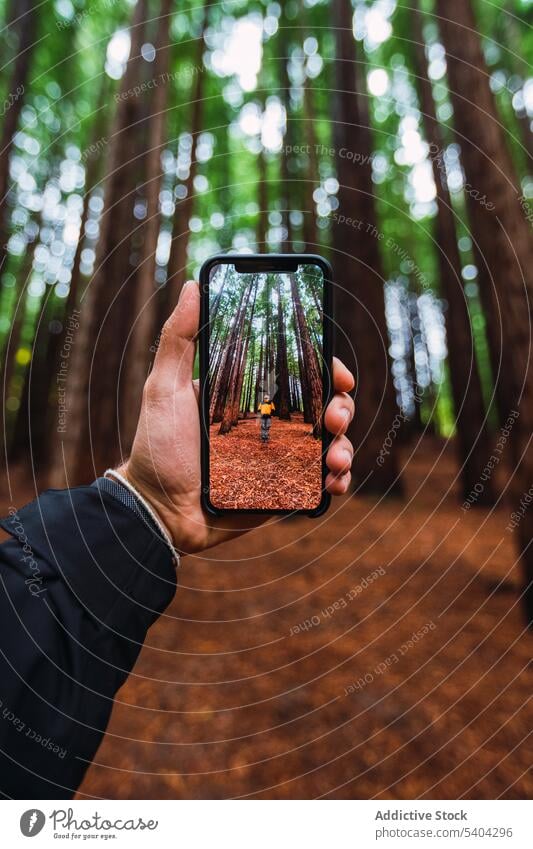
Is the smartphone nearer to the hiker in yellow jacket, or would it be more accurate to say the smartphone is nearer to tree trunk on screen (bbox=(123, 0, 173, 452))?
the hiker in yellow jacket

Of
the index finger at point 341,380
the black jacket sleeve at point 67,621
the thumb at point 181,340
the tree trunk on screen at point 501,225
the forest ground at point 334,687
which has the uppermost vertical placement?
the tree trunk on screen at point 501,225

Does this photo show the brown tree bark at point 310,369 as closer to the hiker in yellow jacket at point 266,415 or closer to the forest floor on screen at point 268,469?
the forest floor on screen at point 268,469

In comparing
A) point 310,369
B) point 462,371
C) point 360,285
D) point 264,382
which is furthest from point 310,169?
point 264,382

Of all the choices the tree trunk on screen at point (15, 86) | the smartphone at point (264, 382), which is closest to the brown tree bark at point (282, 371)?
the smartphone at point (264, 382)

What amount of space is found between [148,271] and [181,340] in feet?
19.8

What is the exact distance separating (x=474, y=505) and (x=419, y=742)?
259 inches

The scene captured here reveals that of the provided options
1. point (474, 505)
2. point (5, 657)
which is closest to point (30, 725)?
point (5, 657)

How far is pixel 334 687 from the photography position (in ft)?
15.4

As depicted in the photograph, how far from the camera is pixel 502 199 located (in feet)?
17.1

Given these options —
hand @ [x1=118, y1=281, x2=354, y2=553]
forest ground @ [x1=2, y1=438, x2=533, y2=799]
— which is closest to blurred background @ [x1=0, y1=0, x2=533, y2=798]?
forest ground @ [x1=2, y1=438, x2=533, y2=799]

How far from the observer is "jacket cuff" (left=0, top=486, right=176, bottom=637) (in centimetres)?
179

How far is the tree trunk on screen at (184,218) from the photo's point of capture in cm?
1072

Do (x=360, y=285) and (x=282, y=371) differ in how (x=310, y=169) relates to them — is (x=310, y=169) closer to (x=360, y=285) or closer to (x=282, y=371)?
(x=360, y=285)

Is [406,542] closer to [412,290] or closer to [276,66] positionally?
[276,66]
